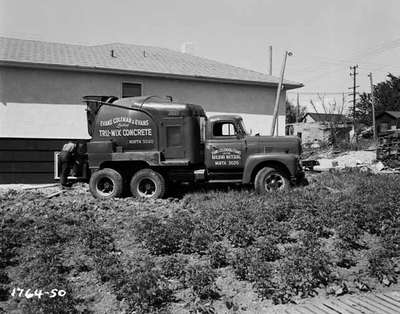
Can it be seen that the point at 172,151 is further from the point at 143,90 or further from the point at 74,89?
the point at 74,89

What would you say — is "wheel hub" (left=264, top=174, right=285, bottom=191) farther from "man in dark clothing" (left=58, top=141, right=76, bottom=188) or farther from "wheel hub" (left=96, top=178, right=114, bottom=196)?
"man in dark clothing" (left=58, top=141, right=76, bottom=188)

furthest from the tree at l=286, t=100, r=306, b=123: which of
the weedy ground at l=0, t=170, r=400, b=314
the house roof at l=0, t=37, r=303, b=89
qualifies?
the weedy ground at l=0, t=170, r=400, b=314

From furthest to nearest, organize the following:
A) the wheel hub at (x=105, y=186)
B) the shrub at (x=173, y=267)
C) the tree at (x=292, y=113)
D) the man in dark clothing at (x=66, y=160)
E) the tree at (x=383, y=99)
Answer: the tree at (x=292, y=113) < the tree at (x=383, y=99) < the man in dark clothing at (x=66, y=160) < the wheel hub at (x=105, y=186) < the shrub at (x=173, y=267)

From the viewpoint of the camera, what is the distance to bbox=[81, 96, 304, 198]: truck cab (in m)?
11.2

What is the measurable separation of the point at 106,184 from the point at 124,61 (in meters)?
7.70

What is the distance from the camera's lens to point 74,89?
52.5 feet

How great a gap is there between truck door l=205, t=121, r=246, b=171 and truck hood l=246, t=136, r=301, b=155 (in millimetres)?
270

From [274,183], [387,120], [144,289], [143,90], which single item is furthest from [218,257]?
[387,120]

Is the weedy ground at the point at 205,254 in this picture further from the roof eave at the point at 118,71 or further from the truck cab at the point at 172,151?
the roof eave at the point at 118,71

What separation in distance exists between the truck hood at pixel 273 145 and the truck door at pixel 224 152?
27 cm

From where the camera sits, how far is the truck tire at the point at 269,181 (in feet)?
36.4

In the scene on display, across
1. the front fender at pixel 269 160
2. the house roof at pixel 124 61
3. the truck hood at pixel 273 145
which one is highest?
the house roof at pixel 124 61

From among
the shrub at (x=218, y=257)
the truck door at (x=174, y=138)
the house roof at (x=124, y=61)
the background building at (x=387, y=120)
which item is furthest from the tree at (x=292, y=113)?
the shrub at (x=218, y=257)

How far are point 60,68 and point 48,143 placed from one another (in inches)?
108
